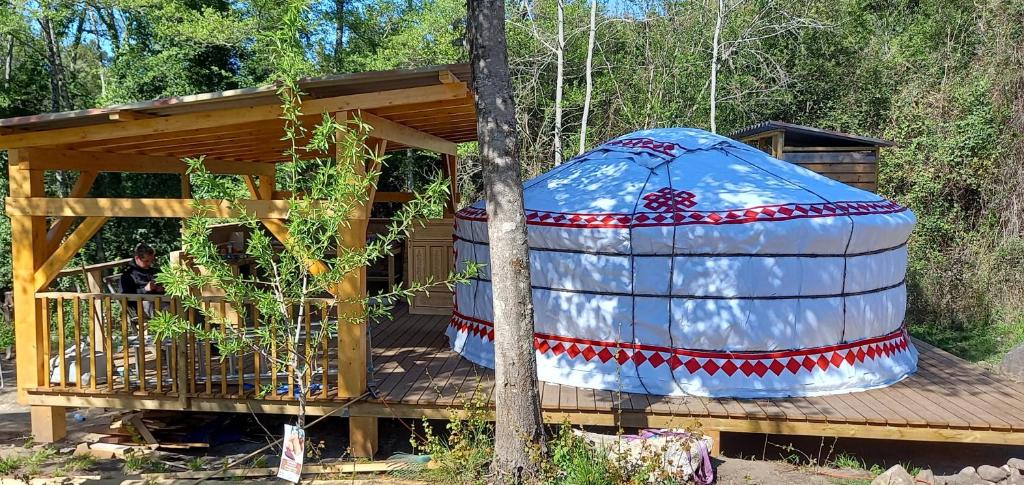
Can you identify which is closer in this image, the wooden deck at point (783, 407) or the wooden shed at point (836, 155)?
the wooden deck at point (783, 407)

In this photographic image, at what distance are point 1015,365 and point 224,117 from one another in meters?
6.48

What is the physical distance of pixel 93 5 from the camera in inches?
425

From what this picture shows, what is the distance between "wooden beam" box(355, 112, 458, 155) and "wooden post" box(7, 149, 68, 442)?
2511 millimetres

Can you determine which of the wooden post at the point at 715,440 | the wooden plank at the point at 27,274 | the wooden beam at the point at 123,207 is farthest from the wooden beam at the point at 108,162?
the wooden post at the point at 715,440

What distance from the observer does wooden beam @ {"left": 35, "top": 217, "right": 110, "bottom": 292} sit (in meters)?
4.77

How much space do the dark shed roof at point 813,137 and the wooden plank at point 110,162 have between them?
232 inches

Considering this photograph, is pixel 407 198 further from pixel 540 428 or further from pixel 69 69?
pixel 69 69

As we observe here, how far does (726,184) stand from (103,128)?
177 inches

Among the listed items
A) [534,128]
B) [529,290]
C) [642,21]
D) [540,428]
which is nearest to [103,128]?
[529,290]

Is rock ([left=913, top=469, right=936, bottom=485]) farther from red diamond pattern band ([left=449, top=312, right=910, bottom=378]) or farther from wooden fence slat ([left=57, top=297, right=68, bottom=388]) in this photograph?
wooden fence slat ([left=57, top=297, right=68, bottom=388])

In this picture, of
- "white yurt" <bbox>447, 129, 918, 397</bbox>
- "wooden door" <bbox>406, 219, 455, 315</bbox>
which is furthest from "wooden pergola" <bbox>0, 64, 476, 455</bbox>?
"wooden door" <bbox>406, 219, 455, 315</bbox>

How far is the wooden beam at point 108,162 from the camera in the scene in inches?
196

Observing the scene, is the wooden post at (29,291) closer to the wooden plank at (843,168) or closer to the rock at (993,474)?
the rock at (993,474)

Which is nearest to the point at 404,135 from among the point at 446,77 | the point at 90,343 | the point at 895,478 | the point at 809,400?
the point at 446,77
